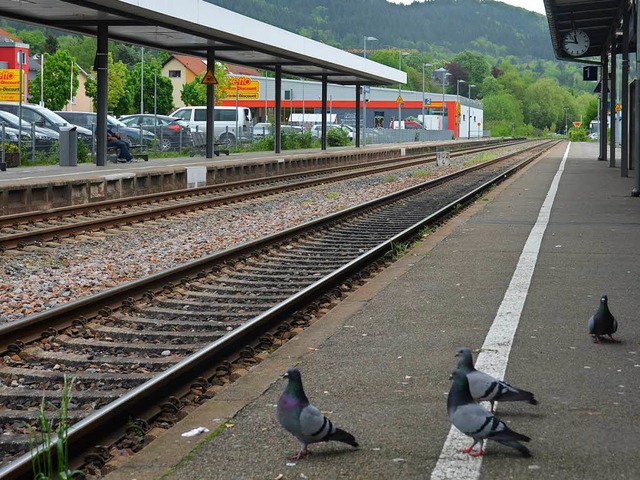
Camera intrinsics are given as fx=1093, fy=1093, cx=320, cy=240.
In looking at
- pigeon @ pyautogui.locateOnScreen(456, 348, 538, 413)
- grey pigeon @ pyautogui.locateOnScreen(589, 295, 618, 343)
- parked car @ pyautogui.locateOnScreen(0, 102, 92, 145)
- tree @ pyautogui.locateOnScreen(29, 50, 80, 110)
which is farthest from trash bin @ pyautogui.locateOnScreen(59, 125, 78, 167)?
tree @ pyautogui.locateOnScreen(29, 50, 80, 110)

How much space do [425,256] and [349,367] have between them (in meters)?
6.42

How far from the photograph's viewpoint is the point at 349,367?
7125 millimetres

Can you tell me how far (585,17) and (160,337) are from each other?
99.8 ft

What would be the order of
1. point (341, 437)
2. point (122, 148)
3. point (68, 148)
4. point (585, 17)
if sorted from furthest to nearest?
1. point (585, 17)
2. point (122, 148)
3. point (68, 148)
4. point (341, 437)

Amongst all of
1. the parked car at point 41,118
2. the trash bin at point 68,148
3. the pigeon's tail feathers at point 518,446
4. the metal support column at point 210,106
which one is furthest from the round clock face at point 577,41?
the pigeon's tail feathers at point 518,446

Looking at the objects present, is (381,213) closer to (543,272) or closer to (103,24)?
(543,272)

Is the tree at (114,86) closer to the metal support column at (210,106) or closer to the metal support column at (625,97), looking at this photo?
the metal support column at (210,106)

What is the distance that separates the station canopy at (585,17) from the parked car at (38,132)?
15341 millimetres

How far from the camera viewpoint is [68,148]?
95.0ft

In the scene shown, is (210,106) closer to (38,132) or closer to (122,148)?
(122,148)

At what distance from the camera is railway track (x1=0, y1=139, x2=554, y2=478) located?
599 centimetres

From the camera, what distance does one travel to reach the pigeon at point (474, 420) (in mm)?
4770

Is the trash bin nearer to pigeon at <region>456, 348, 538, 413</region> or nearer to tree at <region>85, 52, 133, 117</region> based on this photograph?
pigeon at <region>456, 348, 538, 413</region>

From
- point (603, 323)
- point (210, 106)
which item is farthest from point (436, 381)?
point (210, 106)
